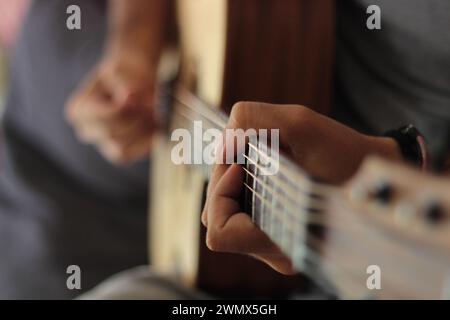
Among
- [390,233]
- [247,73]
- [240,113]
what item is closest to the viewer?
[390,233]

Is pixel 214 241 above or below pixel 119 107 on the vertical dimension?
below

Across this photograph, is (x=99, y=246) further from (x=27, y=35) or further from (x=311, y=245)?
(x=311, y=245)

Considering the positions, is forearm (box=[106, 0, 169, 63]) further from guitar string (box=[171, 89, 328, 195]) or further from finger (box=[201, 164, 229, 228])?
finger (box=[201, 164, 229, 228])

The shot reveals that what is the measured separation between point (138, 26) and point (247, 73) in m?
0.30

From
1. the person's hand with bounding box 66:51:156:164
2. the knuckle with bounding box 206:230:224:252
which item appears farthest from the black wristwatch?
the person's hand with bounding box 66:51:156:164

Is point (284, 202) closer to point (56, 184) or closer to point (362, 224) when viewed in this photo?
point (362, 224)

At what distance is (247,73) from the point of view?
49cm

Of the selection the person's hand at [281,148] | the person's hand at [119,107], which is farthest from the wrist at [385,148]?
the person's hand at [119,107]

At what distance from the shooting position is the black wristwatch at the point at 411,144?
289 mm

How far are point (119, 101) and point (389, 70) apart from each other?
33 centimetres

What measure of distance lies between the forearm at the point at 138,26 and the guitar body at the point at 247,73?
140 millimetres

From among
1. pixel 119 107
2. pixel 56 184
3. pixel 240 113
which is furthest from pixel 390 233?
pixel 56 184

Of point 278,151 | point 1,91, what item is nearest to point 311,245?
point 278,151
